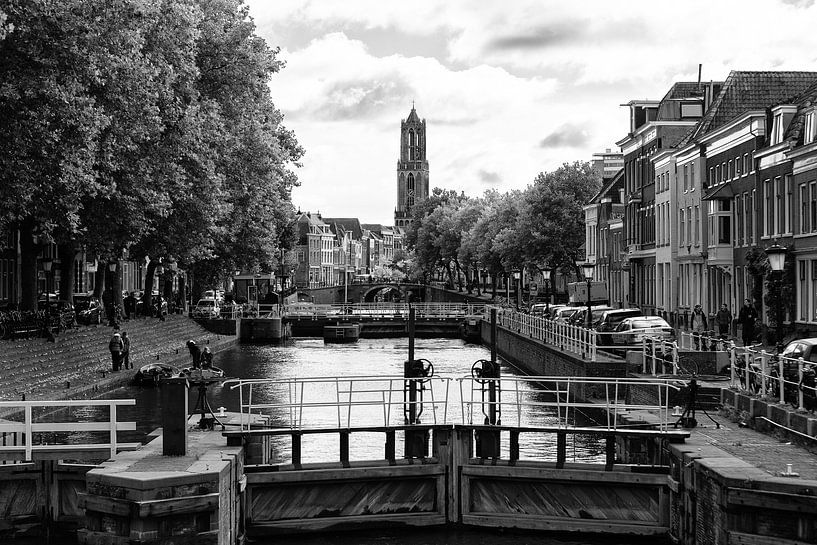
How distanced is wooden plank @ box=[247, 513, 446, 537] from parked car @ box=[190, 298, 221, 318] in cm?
6246

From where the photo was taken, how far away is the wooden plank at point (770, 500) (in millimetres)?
18859

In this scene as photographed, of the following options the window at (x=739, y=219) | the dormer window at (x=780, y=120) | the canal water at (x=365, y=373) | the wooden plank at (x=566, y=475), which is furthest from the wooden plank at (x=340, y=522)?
the window at (x=739, y=219)

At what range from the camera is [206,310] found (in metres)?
87.3

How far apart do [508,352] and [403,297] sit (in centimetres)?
12647

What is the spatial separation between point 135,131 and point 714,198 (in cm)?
2732

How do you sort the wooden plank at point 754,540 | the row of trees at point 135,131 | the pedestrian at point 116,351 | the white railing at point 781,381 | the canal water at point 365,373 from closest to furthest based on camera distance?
the wooden plank at point 754,540, the canal water at point 365,373, the white railing at point 781,381, the row of trees at point 135,131, the pedestrian at point 116,351

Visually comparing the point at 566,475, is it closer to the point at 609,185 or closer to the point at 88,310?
the point at 88,310

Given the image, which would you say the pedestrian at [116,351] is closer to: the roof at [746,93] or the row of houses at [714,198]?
the row of houses at [714,198]

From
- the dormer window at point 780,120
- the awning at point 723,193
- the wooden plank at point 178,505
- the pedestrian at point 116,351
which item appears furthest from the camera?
the awning at point 723,193

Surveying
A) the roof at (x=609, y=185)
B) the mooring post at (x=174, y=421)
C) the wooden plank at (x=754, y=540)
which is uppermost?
the roof at (x=609, y=185)

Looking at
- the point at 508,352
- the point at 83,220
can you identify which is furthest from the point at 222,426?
the point at 508,352

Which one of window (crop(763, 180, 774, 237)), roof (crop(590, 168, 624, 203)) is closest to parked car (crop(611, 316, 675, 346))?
window (crop(763, 180, 774, 237))

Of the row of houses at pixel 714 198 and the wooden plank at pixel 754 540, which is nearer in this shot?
the wooden plank at pixel 754 540

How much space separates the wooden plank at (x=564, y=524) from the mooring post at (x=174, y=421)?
571cm
